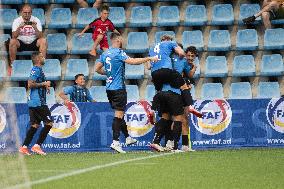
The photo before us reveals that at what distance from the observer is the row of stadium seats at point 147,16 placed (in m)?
18.6

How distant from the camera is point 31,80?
13.6m

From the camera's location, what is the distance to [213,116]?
14.9 meters

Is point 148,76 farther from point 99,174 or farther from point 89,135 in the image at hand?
point 99,174

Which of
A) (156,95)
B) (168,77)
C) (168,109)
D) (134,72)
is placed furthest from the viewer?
(134,72)

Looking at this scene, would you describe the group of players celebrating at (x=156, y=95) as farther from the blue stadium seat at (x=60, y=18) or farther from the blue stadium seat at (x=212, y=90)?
the blue stadium seat at (x=60, y=18)

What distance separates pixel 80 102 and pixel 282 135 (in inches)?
147

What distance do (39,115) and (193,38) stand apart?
18.2 feet

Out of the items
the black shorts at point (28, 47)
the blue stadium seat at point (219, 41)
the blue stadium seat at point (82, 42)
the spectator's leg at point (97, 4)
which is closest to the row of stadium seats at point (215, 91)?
the black shorts at point (28, 47)

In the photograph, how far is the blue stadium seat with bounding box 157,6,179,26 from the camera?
18.7 metres

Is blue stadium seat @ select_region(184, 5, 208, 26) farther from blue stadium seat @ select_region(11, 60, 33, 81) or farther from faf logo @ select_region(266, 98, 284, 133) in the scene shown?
faf logo @ select_region(266, 98, 284, 133)

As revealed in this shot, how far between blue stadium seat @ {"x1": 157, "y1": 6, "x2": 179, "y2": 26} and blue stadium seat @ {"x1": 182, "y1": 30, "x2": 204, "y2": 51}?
1.68 feet

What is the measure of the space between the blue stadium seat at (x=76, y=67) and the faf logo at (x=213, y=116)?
12.9ft


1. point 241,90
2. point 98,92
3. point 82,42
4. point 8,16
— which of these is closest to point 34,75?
point 98,92

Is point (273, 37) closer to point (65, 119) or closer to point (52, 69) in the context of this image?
point (52, 69)
